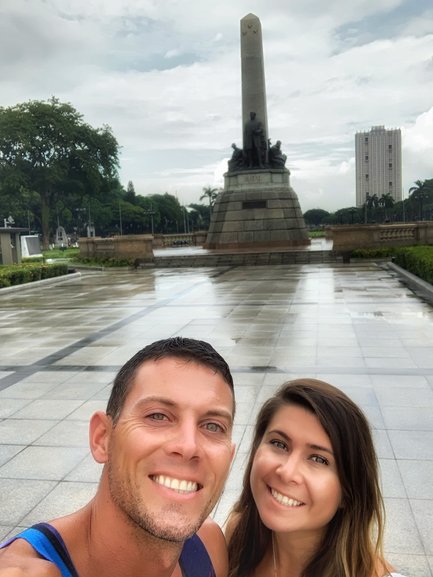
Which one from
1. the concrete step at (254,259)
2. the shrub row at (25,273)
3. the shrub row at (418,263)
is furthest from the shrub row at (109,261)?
the shrub row at (418,263)

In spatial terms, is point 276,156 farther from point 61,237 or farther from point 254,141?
point 61,237

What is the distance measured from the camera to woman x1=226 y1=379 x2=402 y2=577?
1840mm

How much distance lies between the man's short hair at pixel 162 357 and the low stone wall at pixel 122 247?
27239 millimetres

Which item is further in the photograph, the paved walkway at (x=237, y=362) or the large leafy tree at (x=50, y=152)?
the large leafy tree at (x=50, y=152)

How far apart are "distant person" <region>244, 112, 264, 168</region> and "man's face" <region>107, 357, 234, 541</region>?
33.2 meters

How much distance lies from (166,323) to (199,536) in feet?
32.6

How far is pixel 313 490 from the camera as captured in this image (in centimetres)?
182

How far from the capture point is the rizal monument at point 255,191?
1299 inches

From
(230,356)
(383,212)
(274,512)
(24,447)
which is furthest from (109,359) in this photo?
(383,212)

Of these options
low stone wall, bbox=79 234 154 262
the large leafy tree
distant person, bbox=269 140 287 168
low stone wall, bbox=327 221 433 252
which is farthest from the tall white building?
low stone wall, bbox=79 234 154 262

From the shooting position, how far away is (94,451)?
1.44 m

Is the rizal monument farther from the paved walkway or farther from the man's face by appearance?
the man's face

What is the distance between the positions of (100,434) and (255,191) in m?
32.7

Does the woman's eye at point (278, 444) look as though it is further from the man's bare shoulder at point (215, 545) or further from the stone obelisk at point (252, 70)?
the stone obelisk at point (252, 70)
